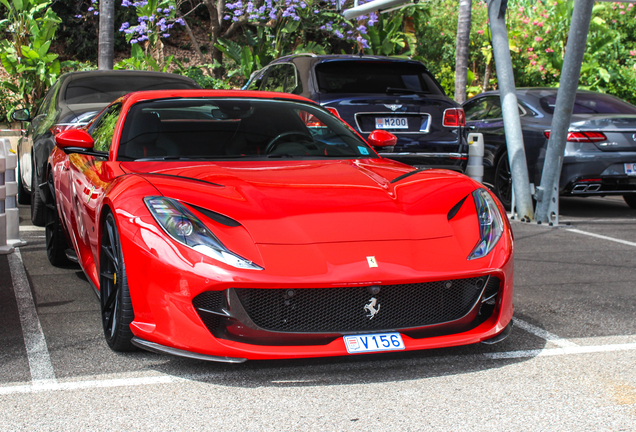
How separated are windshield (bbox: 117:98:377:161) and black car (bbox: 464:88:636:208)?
471 centimetres

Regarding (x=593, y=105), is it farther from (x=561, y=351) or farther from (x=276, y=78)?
(x=561, y=351)

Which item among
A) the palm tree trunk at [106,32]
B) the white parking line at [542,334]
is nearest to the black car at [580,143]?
the white parking line at [542,334]

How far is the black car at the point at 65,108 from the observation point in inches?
283

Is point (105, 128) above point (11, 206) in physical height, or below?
above

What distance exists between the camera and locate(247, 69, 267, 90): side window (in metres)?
9.47

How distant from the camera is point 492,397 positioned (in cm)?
306

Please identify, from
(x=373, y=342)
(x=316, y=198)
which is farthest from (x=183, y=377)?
(x=316, y=198)

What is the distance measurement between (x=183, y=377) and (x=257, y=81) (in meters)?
6.77

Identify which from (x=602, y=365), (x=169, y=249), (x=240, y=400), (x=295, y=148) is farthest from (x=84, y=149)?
(x=602, y=365)

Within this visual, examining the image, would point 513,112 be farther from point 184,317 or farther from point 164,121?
point 184,317

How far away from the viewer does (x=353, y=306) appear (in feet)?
10.4

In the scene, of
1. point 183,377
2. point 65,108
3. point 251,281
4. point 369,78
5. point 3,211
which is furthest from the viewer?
point 369,78

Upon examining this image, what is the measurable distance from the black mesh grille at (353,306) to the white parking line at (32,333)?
0.99 m

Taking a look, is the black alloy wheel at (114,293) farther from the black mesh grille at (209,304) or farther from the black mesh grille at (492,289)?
the black mesh grille at (492,289)
